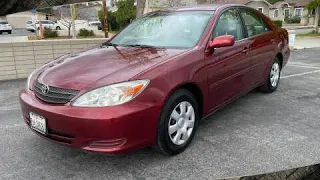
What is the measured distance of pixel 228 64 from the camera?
12.0 feet

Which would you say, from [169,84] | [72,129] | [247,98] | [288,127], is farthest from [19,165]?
[247,98]

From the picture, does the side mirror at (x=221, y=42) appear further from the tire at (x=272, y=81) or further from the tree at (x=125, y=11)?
the tree at (x=125, y=11)

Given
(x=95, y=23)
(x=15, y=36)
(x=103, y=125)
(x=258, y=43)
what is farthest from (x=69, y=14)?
(x=103, y=125)

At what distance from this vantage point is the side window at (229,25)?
3705mm

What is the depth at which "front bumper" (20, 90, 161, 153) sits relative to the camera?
97.1 inches

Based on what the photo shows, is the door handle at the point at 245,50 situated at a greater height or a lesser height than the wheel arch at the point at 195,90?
greater

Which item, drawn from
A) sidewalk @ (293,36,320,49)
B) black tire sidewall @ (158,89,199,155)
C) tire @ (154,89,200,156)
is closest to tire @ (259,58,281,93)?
tire @ (154,89,200,156)

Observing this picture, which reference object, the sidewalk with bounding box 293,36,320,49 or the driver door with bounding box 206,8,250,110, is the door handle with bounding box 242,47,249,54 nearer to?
the driver door with bounding box 206,8,250,110

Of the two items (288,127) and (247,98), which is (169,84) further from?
(247,98)

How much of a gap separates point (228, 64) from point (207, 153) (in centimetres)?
111

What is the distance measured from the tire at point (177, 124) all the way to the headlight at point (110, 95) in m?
0.39

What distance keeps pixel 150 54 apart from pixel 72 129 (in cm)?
109

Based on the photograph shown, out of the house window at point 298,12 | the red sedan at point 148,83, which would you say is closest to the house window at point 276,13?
the house window at point 298,12

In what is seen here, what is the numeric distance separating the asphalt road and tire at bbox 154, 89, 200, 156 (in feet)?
0.39
